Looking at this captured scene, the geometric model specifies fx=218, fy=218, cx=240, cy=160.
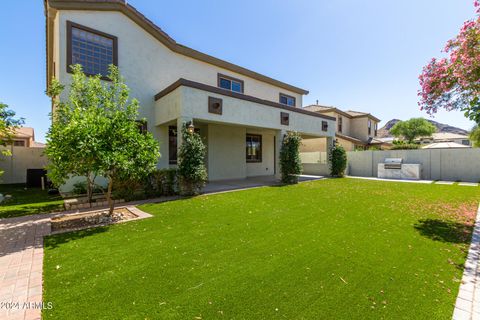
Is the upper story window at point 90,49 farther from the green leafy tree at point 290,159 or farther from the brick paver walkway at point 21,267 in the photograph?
the green leafy tree at point 290,159

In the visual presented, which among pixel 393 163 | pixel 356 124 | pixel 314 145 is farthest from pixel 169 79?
pixel 356 124

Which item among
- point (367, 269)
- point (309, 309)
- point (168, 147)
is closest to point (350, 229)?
point (367, 269)

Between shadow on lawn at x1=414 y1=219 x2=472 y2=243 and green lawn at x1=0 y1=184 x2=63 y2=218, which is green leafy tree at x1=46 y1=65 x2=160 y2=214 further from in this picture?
shadow on lawn at x1=414 y1=219 x2=472 y2=243

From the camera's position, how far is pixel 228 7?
11406mm

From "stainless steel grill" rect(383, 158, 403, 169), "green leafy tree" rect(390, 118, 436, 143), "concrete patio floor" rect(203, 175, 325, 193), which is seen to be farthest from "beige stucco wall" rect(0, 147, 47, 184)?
"green leafy tree" rect(390, 118, 436, 143)

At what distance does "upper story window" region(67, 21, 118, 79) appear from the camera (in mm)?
8898

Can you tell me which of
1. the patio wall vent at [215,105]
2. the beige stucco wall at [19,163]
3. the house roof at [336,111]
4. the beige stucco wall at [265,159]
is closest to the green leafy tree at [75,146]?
the patio wall vent at [215,105]

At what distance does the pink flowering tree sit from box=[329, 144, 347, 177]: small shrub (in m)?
8.49

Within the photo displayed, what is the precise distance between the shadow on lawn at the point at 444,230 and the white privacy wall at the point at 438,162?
1247cm

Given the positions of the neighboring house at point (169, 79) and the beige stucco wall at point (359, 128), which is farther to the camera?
the beige stucco wall at point (359, 128)

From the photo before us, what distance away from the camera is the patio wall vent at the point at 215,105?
9617mm

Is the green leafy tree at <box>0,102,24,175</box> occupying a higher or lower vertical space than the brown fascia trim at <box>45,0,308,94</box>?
lower

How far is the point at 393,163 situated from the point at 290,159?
9235 millimetres

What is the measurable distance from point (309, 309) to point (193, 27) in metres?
13.8
